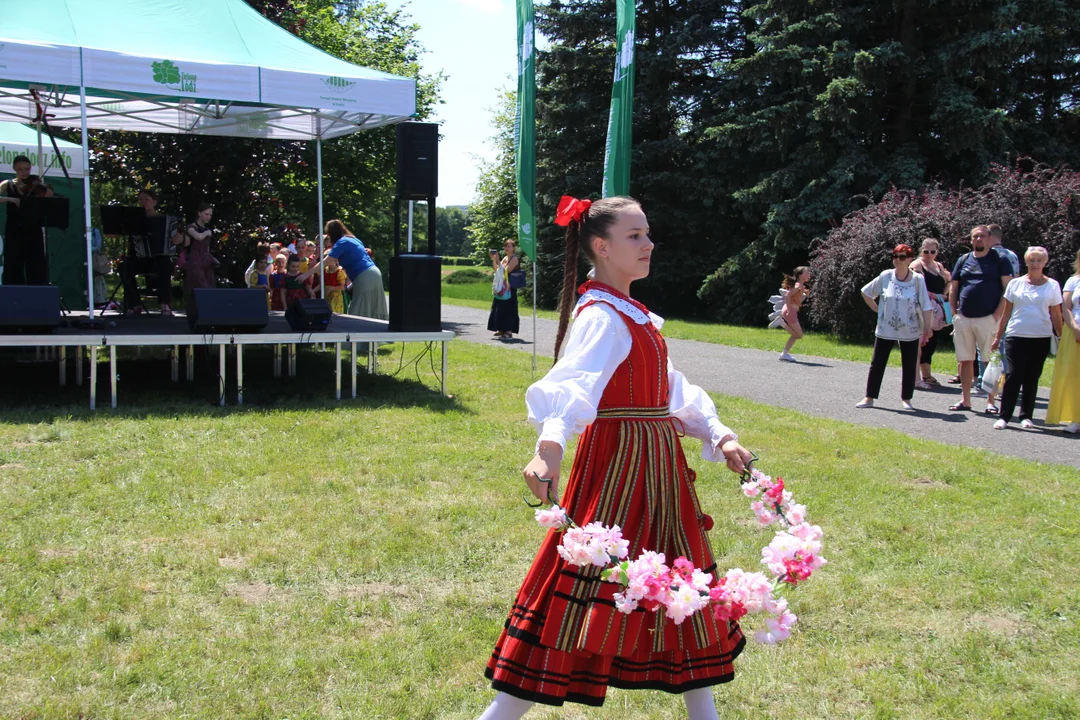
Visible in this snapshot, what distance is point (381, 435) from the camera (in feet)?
25.3

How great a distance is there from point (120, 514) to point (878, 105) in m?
20.0

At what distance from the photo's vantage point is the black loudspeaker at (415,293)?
9484mm

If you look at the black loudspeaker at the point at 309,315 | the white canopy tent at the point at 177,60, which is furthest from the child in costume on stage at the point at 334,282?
the black loudspeaker at the point at 309,315

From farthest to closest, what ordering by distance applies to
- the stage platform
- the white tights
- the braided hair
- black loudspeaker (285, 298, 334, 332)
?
black loudspeaker (285, 298, 334, 332), the stage platform, the braided hair, the white tights

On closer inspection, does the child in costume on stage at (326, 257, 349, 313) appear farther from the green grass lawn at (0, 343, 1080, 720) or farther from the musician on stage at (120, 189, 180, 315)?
the green grass lawn at (0, 343, 1080, 720)

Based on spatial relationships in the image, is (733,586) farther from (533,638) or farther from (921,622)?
(921,622)

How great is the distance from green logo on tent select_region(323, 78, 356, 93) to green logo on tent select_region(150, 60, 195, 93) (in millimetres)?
1286

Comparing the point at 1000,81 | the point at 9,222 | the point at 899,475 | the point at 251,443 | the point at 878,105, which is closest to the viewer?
the point at 899,475

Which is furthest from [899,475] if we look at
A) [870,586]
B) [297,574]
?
[297,574]

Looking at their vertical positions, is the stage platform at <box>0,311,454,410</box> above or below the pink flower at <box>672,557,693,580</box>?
below

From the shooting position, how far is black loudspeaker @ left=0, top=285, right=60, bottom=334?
27.1ft

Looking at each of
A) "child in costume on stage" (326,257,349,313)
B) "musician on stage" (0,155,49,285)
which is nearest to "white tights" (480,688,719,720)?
"musician on stage" (0,155,49,285)

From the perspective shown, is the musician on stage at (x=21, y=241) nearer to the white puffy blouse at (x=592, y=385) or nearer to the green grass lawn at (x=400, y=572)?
the green grass lawn at (x=400, y=572)

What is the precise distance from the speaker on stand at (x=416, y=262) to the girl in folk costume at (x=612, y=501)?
22.2 feet
